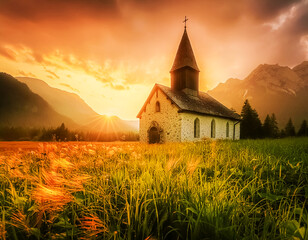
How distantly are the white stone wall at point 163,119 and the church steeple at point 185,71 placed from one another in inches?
201

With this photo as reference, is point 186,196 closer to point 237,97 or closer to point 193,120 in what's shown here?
point 193,120

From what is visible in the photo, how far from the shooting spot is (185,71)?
72.7 ft

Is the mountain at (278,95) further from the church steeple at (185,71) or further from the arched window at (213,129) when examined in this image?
the church steeple at (185,71)

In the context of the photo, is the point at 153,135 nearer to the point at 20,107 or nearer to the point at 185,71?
the point at 185,71

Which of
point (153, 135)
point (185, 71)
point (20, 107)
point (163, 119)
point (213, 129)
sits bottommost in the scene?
point (153, 135)

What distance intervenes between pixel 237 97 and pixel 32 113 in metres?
225

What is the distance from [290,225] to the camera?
1.02m

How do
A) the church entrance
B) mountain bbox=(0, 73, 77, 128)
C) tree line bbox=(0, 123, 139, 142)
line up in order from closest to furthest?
tree line bbox=(0, 123, 139, 142)
the church entrance
mountain bbox=(0, 73, 77, 128)

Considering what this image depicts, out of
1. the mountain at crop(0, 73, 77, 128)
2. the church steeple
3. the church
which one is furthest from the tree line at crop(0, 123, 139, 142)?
the mountain at crop(0, 73, 77, 128)

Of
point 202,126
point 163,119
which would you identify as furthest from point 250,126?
point 163,119

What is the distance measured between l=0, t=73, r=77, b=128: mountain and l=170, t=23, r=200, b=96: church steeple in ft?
307

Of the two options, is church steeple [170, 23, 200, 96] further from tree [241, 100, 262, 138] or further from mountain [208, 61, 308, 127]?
mountain [208, 61, 308, 127]

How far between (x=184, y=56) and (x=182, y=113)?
10538mm

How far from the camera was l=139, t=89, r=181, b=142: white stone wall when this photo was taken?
1742 centimetres
